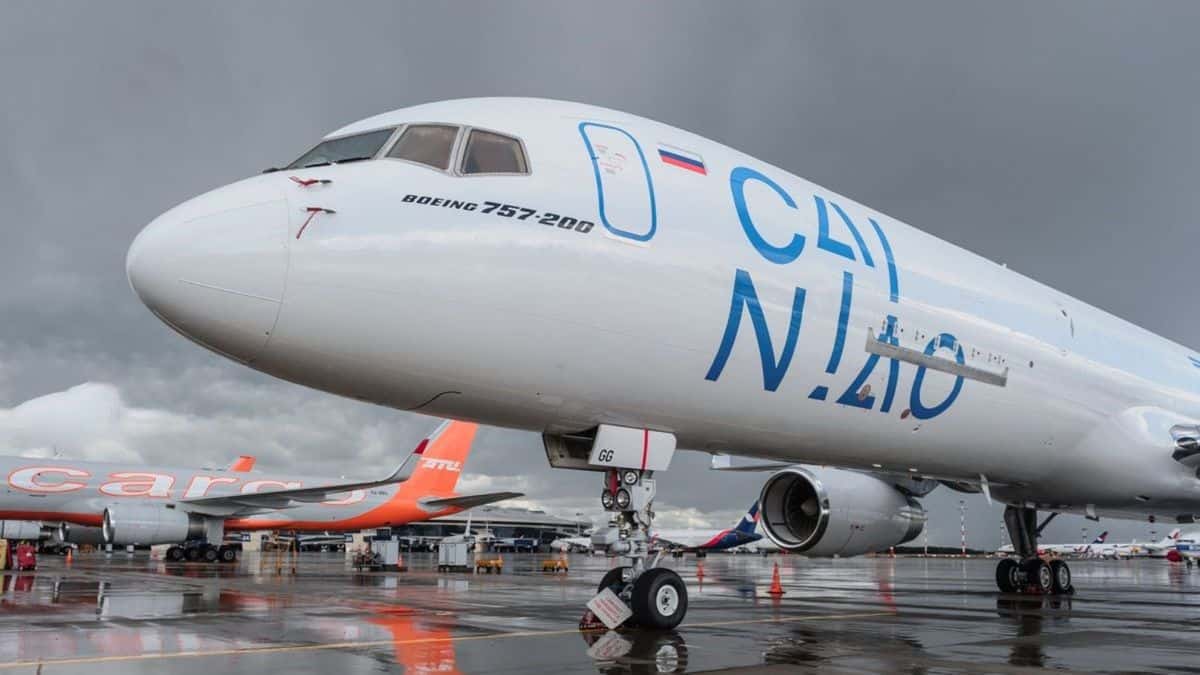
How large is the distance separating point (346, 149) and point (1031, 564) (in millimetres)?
14802

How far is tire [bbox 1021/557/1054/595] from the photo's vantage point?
1684 cm

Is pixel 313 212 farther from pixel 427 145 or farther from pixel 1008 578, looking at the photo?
pixel 1008 578

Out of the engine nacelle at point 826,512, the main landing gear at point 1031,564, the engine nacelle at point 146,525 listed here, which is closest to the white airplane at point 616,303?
the engine nacelle at point 826,512

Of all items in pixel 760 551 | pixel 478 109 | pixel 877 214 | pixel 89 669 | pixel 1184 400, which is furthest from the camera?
pixel 760 551

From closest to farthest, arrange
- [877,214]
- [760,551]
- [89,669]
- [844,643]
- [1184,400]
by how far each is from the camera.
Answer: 1. [89,669]
2. [844,643]
3. [877,214]
4. [1184,400]
5. [760,551]

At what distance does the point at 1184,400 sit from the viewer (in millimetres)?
14820

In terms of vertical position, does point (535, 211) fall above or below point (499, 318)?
above

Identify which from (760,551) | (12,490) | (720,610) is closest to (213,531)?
(12,490)

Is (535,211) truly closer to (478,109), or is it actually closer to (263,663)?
(478,109)

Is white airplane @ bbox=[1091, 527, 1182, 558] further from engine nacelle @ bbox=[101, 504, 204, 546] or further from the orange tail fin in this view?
engine nacelle @ bbox=[101, 504, 204, 546]

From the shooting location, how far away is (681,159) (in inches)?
340

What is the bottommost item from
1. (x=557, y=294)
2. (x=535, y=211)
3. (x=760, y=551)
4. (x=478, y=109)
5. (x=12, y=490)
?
(x=760, y=551)

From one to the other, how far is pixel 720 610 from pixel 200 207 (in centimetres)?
904

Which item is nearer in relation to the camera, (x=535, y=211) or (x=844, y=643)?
(x=535, y=211)
